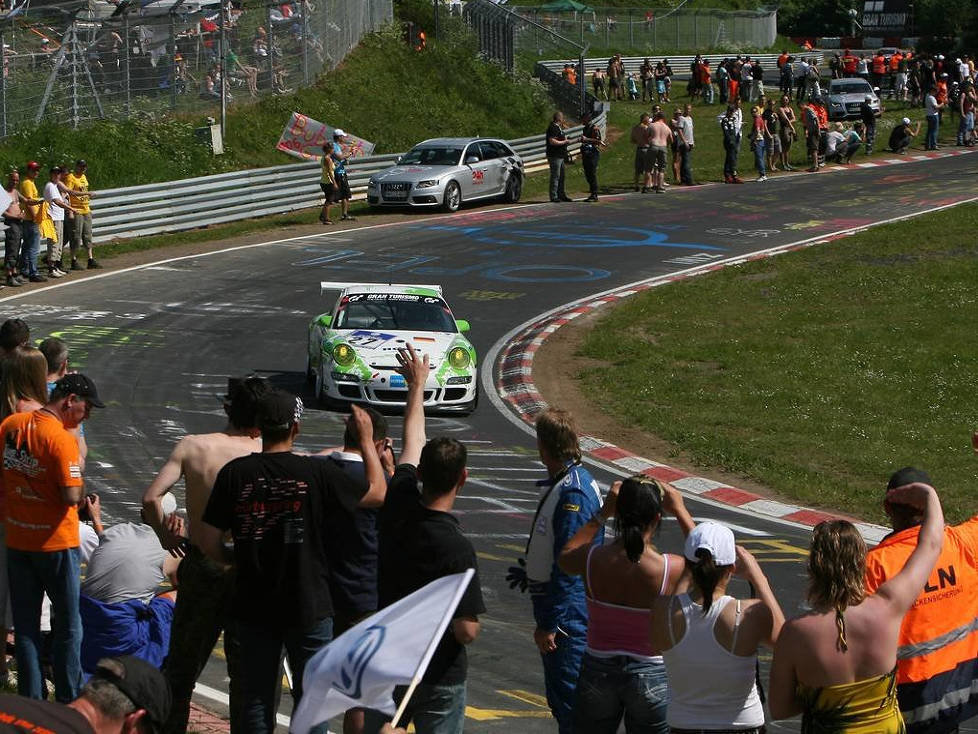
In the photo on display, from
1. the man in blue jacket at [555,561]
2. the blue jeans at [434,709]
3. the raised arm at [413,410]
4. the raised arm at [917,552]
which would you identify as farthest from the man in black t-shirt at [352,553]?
the raised arm at [917,552]

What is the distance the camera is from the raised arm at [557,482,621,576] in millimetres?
6008

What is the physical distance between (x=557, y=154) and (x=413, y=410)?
2550 centimetres

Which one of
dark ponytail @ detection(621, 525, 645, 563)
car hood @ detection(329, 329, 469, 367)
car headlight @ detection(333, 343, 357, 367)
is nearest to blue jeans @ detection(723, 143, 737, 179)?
car hood @ detection(329, 329, 469, 367)

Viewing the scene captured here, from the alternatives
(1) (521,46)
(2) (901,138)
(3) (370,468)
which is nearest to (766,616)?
(3) (370,468)

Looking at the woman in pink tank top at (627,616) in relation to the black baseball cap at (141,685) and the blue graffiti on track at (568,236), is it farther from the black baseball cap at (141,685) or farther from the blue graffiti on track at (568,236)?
the blue graffiti on track at (568,236)

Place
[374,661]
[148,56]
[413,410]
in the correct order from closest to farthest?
[374,661], [413,410], [148,56]

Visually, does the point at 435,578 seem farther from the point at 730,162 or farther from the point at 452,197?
the point at 730,162

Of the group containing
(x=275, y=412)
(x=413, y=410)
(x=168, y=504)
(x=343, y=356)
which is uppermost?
(x=275, y=412)

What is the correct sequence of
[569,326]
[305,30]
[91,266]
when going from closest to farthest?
[569,326] → [91,266] → [305,30]

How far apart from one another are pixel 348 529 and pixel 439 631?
1.81m

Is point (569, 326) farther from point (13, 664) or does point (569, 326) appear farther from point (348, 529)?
point (348, 529)

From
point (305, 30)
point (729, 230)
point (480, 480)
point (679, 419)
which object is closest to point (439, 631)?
point (480, 480)

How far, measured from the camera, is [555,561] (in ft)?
20.9

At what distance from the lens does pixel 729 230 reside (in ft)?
97.8
